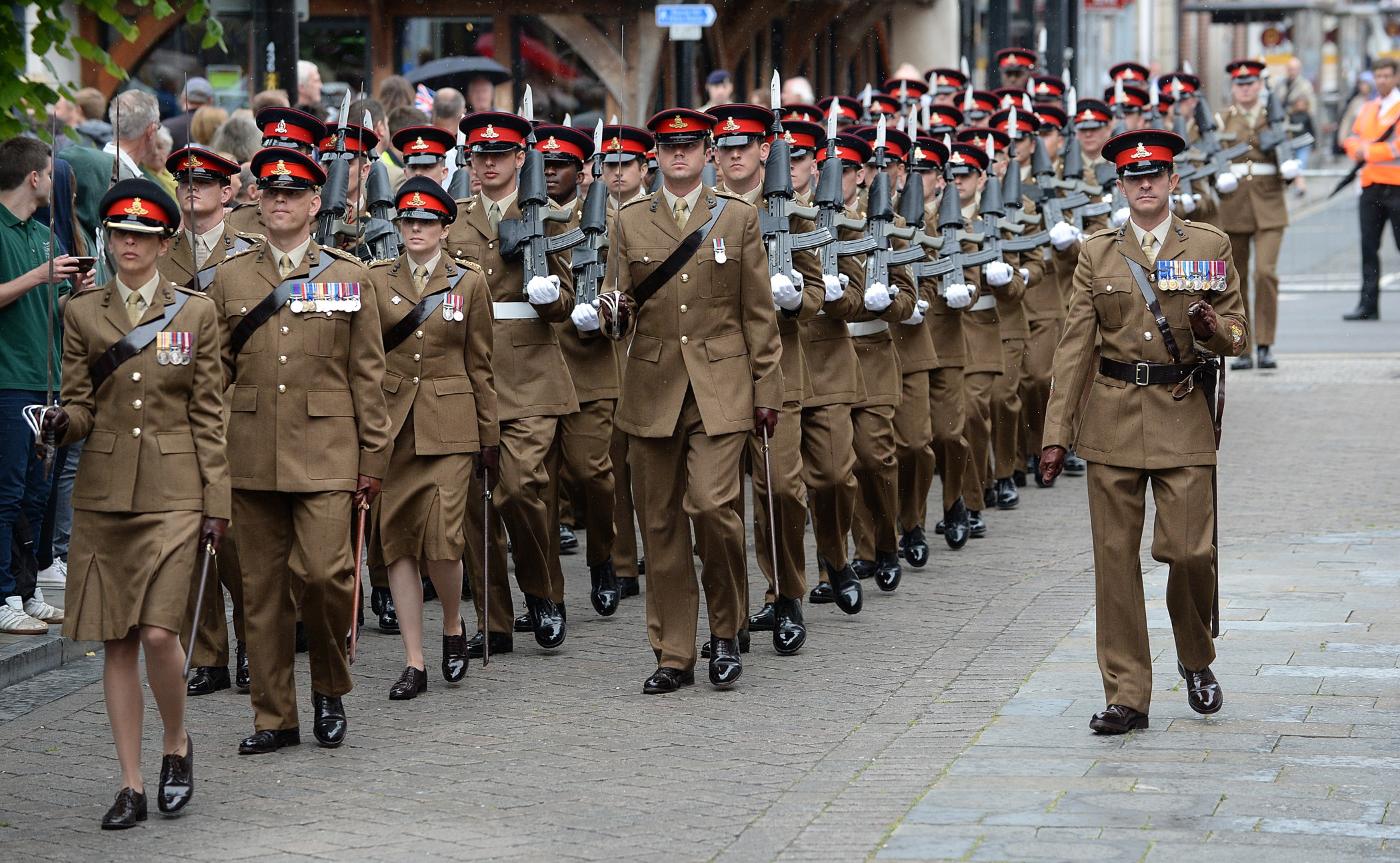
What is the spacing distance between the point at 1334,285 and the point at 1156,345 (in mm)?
18906

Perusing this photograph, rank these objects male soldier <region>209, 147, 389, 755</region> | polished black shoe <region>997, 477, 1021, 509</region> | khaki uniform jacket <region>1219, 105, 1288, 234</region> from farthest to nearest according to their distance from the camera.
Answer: khaki uniform jacket <region>1219, 105, 1288, 234</region>, polished black shoe <region>997, 477, 1021, 509</region>, male soldier <region>209, 147, 389, 755</region>

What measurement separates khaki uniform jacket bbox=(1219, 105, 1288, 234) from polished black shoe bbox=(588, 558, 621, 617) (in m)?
9.22

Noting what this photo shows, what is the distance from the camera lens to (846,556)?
9617mm

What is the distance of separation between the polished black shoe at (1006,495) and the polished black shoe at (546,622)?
4.23 m

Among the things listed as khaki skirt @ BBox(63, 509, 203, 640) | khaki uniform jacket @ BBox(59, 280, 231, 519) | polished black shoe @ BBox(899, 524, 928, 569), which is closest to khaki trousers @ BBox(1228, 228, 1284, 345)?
polished black shoe @ BBox(899, 524, 928, 569)

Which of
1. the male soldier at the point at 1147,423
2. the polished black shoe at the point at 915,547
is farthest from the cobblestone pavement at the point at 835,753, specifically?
the polished black shoe at the point at 915,547

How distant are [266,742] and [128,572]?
3.60 ft

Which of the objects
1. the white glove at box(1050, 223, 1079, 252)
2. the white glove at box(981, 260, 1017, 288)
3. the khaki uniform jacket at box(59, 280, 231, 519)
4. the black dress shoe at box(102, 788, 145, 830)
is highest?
the white glove at box(1050, 223, 1079, 252)

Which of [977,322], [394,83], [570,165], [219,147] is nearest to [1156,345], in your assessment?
[570,165]

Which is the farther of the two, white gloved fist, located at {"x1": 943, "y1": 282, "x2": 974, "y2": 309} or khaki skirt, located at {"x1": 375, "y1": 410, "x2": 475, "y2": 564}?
white gloved fist, located at {"x1": 943, "y1": 282, "x2": 974, "y2": 309}

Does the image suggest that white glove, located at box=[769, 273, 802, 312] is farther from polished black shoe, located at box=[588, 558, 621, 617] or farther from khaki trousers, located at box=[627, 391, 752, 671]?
polished black shoe, located at box=[588, 558, 621, 617]

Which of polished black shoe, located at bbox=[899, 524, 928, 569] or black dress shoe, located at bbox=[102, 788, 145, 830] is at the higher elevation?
polished black shoe, located at bbox=[899, 524, 928, 569]

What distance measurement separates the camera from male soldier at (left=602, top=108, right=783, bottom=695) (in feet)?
26.6

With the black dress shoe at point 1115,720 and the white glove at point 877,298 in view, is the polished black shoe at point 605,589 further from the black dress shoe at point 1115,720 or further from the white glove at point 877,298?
the black dress shoe at point 1115,720
